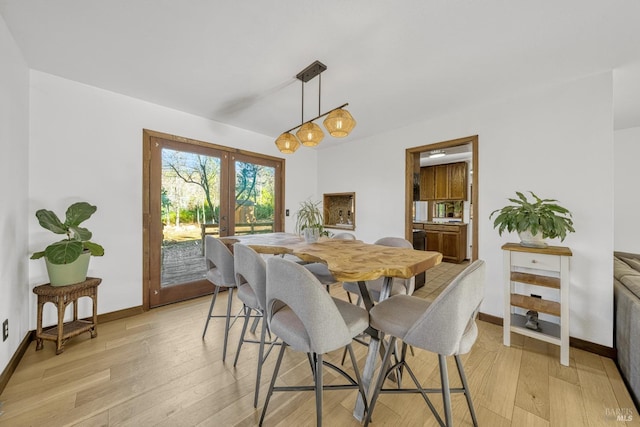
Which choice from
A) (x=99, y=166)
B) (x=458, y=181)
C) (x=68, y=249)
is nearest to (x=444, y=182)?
(x=458, y=181)

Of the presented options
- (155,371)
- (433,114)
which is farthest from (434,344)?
(433,114)

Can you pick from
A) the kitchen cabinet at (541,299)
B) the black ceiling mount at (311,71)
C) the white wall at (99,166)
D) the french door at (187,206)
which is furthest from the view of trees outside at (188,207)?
the kitchen cabinet at (541,299)

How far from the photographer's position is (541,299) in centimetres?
223

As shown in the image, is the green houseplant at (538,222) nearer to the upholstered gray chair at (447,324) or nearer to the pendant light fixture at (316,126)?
the upholstered gray chair at (447,324)

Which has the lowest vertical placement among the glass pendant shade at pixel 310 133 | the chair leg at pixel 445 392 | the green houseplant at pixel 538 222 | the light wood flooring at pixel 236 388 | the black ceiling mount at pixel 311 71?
the light wood flooring at pixel 236 388

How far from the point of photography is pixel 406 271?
1.23 m

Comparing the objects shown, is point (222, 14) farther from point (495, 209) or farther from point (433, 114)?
point (495, 209)

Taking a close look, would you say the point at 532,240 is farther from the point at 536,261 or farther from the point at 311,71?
the point at 311,71

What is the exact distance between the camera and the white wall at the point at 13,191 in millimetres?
1690

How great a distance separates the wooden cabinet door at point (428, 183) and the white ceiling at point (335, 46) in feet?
11.6

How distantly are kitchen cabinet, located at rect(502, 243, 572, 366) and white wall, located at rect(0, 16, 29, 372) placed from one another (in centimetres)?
391

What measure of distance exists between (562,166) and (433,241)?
12.0 feet

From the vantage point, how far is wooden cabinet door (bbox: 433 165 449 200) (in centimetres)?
601

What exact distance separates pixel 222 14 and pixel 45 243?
263 centimetres
